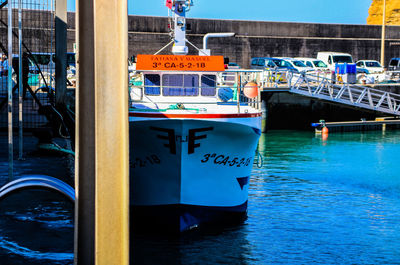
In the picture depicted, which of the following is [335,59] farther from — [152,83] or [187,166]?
[187,166]

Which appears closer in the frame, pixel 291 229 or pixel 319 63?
pixel 291 229

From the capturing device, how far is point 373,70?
38281mm

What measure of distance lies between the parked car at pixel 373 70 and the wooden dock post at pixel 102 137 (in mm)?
32171

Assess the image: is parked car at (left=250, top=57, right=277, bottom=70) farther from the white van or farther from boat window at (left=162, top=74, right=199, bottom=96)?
boat window at (left=162, top=74, right=199, bottom=96)

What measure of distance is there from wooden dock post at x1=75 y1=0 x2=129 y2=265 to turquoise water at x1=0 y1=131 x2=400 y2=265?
141 inches

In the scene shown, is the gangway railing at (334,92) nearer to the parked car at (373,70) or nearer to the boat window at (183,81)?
the parked car at (373,70)

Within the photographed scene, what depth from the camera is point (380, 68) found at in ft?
127

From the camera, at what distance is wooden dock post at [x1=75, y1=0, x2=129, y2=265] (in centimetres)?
466

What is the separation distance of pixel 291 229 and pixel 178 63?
419cm

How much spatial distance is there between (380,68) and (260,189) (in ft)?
84.6

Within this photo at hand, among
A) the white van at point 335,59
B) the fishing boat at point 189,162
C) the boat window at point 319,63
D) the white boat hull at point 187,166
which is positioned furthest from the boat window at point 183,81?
the white van at point 335,59

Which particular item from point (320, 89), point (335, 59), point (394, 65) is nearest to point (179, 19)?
point (320, 89)

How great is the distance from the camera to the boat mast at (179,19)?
1377 cm

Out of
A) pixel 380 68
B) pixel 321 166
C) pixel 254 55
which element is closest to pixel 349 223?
pixel 321 166
